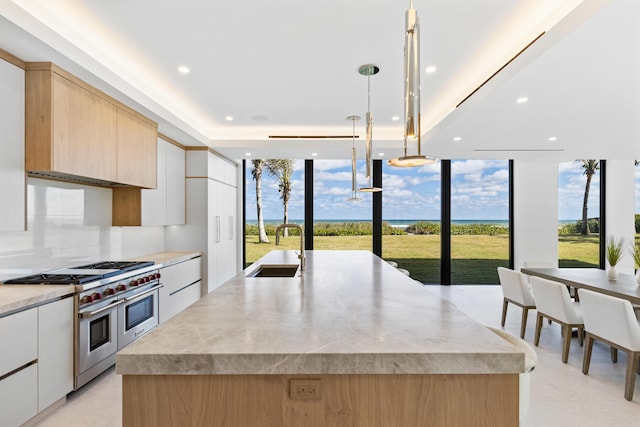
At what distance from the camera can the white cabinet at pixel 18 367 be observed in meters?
1.88

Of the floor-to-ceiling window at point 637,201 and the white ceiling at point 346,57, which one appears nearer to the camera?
the white ceiling at point 346,57

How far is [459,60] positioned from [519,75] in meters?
0.54

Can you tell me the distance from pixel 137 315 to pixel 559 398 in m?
3.65

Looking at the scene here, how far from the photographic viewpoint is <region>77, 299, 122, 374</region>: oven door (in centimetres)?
244

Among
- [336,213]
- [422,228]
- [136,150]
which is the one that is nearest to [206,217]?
[136,150]

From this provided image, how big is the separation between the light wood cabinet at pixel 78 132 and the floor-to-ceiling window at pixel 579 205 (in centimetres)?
753

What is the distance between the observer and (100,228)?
3.60m

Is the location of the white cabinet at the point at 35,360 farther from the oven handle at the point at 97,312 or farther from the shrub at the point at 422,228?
the shrub at the point at 422,228

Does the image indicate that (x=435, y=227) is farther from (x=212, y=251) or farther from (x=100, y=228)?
(x=100, y=228)

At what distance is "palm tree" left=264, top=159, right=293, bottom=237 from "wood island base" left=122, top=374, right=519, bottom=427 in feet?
18.0

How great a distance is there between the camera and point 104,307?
264 centimetres

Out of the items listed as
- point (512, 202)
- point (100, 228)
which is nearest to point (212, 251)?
point (100, 228)

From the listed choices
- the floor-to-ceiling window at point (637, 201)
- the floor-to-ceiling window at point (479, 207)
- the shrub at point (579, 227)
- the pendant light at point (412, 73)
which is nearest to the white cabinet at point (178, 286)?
the pendant light at point (412, 73)

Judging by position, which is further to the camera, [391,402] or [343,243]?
[343,243]
